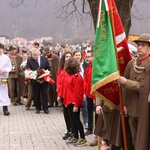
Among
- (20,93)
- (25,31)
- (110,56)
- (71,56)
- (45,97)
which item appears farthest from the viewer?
(25,31)

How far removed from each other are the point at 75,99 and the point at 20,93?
24.8ft

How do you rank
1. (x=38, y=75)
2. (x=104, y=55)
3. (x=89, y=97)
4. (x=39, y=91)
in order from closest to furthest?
(x=104, y=55) < (x=89, y=97) < (x=38, y=75) < (x=39, y=91)

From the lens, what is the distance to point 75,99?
8.23 metres

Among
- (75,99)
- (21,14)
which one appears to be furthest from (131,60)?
(21,14)

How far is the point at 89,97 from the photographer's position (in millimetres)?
8891

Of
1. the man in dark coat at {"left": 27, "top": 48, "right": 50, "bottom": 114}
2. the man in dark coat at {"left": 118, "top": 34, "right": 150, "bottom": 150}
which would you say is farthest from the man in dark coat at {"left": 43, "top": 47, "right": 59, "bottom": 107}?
the man in dark coat at {"left": 118, "top": 34, "right": 150, "bottom": 150}

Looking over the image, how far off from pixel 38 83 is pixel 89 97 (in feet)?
13.9

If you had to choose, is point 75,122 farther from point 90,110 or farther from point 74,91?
point 90,110

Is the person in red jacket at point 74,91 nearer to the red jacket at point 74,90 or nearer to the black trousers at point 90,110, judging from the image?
the red jacket at point 74,90

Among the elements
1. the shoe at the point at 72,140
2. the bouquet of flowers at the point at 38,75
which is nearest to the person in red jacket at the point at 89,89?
the shoe at the point at 72,140

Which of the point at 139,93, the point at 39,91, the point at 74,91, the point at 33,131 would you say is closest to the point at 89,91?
the point at 74,91

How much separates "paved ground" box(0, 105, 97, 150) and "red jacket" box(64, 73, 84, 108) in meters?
0.88

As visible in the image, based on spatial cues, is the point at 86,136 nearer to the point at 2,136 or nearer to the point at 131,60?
the point at 2,136

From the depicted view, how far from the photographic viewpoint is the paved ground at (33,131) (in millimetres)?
8620
